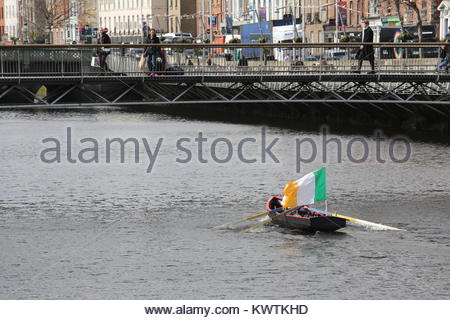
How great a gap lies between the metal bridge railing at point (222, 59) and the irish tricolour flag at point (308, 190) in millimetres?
14821

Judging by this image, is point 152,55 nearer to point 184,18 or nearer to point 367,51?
point 367,51

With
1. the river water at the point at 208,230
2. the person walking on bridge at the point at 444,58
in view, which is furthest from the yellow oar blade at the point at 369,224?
the person walking on bridge at the point at 444,58

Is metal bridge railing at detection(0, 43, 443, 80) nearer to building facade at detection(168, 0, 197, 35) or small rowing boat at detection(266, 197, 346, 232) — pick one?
small rowing boat at detection(266, 197, 346, 232)

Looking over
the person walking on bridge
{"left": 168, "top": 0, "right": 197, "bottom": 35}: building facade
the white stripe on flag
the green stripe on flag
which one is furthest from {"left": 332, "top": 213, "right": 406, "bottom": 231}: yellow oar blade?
{"left": 168, "top": 0, "right": 197, "bottom": 35}: building facade

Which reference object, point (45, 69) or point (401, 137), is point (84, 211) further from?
point (401, 137)

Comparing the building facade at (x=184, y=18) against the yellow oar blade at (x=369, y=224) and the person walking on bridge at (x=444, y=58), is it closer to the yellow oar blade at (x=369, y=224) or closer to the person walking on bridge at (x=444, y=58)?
the person walking on bridge at (x=444, y=58)

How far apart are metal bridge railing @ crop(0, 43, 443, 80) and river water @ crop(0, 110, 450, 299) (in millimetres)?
4638

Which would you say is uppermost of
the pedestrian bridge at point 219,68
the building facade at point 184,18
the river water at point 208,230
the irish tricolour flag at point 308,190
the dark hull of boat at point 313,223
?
the building facade at point 184,18

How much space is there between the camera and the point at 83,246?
3938 centimetres

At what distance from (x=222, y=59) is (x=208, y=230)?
19240 millimetres

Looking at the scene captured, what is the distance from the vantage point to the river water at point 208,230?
34094mm

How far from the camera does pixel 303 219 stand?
41.6 meters

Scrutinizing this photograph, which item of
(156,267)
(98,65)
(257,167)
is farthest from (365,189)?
(156,267)

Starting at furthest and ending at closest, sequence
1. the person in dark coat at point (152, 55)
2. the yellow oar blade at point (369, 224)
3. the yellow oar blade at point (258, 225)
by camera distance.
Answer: the person in dark coat at point (152, 55) < the yellow oar blade at point (258, 225) < the yellow oar blade at point (369, 224)
